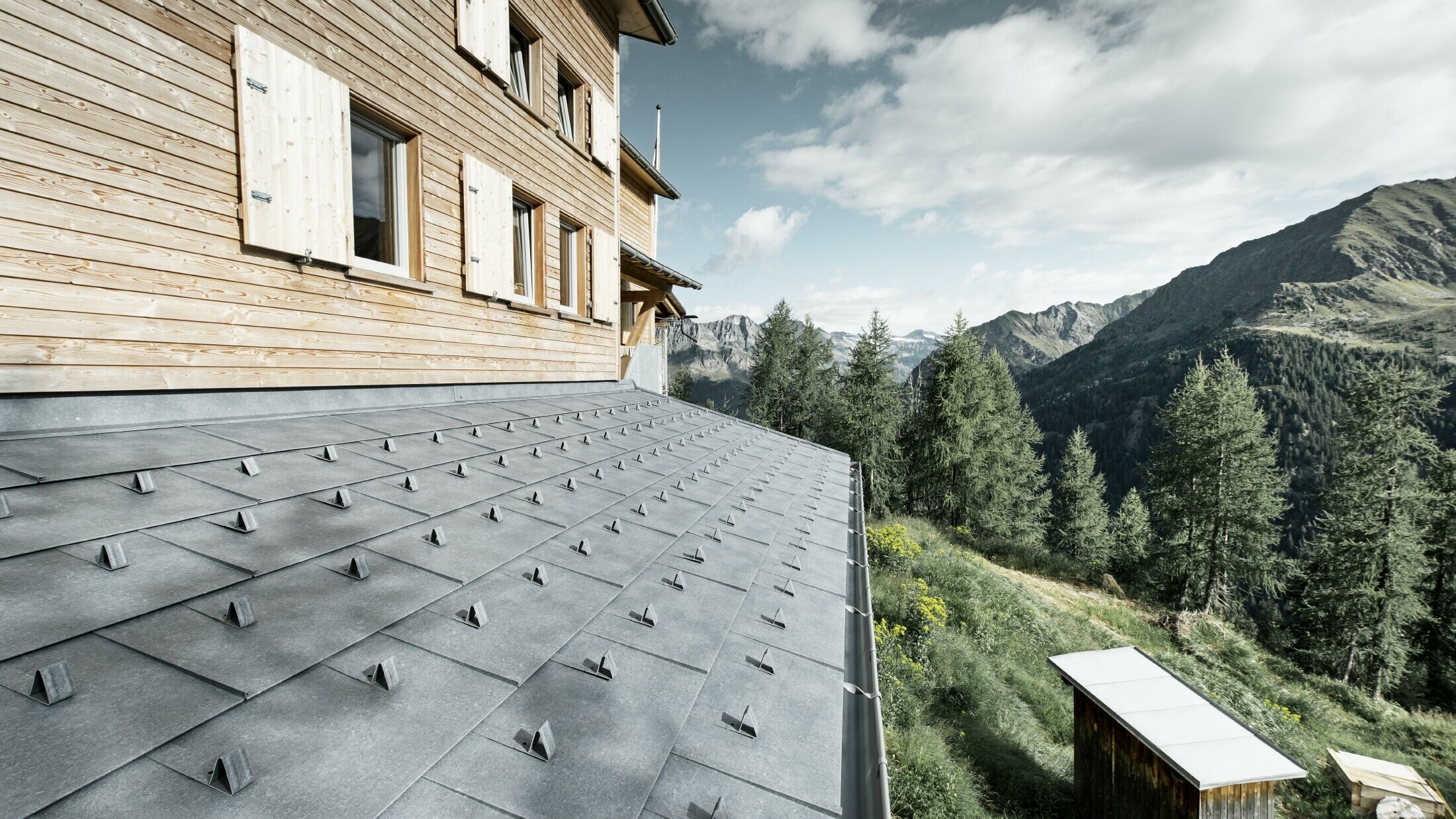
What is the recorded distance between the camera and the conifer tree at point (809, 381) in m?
39.5

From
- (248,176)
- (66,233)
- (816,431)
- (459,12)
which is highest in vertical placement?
(459,12)

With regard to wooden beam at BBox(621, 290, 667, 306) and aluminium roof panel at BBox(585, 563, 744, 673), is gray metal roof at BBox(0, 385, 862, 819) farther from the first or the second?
wooden beam at BBox(621, 290, 667, 306)

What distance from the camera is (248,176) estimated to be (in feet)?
13.0

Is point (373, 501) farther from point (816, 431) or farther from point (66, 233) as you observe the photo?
point (816, 431)

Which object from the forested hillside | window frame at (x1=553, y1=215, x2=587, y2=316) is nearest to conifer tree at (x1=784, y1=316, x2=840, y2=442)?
window frame at (x1=553, y1=215, x2=587, y2=316)

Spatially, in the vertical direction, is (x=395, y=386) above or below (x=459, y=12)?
below

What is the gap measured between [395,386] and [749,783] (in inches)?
200

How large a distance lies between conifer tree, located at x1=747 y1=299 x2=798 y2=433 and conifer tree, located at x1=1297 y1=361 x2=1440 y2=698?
2834 cm

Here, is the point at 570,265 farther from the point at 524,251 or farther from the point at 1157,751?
the point at 1157,751

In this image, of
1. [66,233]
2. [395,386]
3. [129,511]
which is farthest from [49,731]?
[395,386]

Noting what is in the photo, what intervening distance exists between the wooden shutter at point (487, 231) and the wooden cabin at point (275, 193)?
30 mm

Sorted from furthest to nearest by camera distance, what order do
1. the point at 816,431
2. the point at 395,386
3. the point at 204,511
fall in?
the point at 816,431 < the point at 395,386 < the point at 204,511

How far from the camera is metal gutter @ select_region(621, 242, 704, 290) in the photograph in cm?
1148

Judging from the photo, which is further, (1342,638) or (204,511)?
(1342,638)
